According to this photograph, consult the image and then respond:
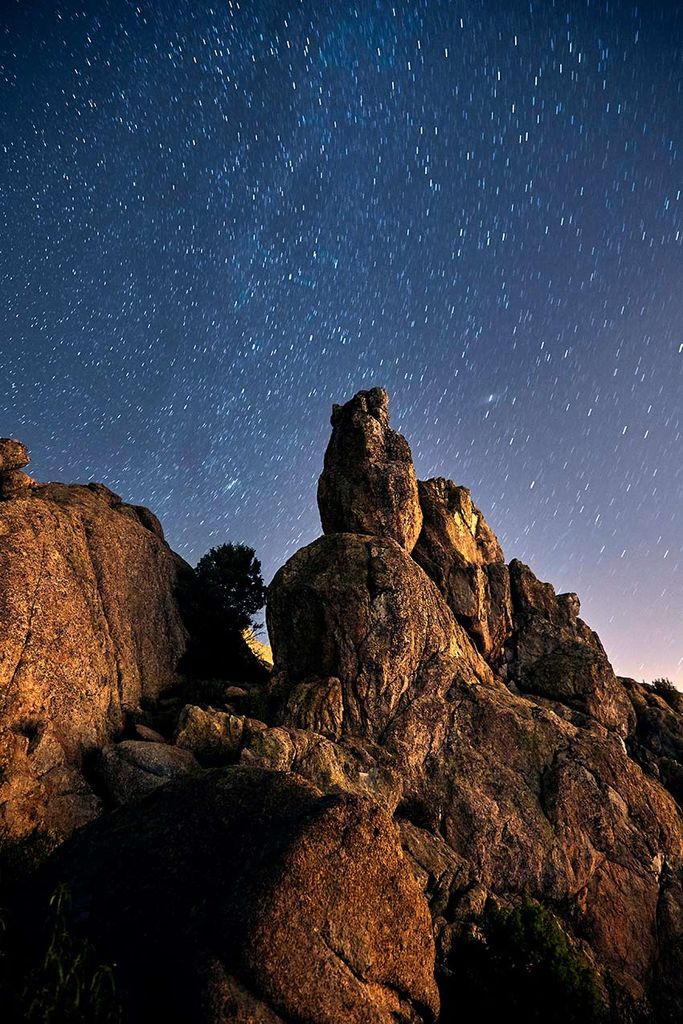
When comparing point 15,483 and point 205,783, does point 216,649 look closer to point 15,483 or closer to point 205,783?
point 15,483

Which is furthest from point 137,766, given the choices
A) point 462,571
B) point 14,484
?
point 462,571

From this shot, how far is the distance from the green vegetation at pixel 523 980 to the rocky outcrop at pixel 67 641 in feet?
43.0

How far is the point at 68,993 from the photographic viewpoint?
26.4 feet

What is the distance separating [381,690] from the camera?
28.2m

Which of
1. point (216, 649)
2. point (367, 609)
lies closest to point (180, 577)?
point (216, 649)

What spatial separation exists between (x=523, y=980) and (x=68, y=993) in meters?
11.0

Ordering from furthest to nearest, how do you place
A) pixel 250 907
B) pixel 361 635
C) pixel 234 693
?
1. pixel 361 635
2. pixel 234 693
3. pixel 250 907

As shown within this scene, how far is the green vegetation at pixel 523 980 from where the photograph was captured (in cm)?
1284

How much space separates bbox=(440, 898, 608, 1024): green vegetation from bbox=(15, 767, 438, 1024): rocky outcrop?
3.69 metres

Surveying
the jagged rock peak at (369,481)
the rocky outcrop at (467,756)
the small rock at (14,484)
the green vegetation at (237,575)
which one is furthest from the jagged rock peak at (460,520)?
the small rock at (14,484)

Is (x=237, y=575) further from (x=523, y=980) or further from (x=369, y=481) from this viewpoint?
(x=523, y=980)

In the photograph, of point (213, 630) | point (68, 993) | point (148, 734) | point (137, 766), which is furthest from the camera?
point (213, 630)

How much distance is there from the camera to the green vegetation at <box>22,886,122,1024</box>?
7641 millimetres

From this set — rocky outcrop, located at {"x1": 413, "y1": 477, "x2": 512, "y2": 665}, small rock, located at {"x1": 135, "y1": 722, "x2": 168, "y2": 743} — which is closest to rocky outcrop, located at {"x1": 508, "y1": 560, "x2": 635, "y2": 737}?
rocky outcrop, located at {"x1": 413, "y1": 477, "x2": 512, "y2": 665}
